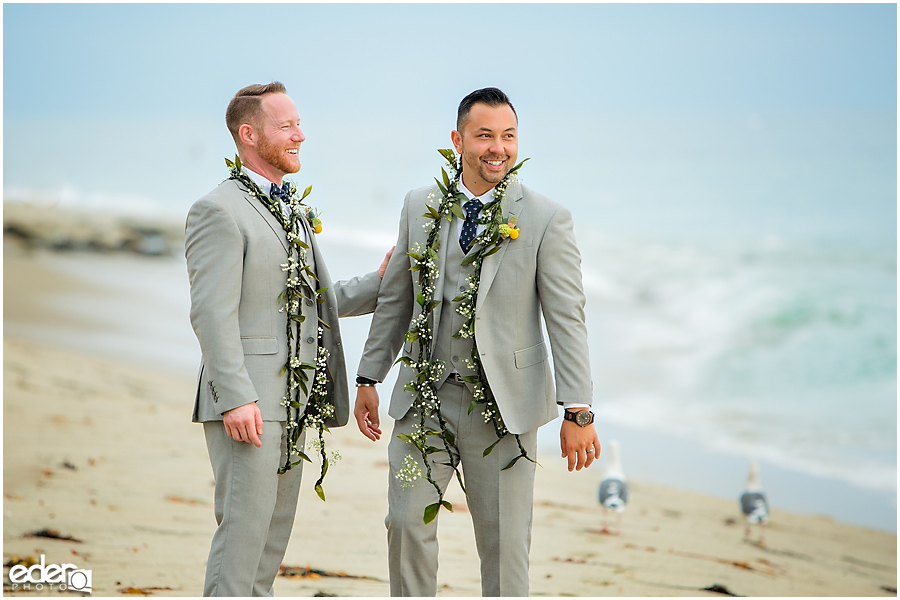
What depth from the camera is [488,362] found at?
3.35 meters

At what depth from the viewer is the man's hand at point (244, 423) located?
3.15 m

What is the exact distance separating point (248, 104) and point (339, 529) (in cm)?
332

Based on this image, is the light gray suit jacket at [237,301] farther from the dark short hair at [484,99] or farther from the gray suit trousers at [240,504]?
the dark short hair at [484,99]

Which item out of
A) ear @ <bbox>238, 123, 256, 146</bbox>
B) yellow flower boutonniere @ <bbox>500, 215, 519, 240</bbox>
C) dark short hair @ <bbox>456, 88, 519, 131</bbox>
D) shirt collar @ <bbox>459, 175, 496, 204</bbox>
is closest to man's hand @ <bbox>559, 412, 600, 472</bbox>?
yellow flower boutonniere @ <bbox>500, 215, 519, 240</bbox>

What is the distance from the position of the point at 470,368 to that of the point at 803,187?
59.6 feet

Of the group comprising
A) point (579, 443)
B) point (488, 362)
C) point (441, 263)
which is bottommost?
point (579, 443)

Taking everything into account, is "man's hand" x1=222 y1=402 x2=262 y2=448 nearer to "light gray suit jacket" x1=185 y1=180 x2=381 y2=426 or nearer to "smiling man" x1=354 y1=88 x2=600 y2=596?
"light gray suit jacket" x1=185 y1=180 x2=381 y2=426

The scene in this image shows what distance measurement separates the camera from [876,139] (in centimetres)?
1967

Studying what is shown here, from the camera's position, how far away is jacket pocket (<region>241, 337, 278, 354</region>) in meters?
3.30

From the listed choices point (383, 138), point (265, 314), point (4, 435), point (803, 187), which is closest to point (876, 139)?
point (803, 187)

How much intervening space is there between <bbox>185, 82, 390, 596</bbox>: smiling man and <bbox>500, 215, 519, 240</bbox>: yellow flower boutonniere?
27.5 inches

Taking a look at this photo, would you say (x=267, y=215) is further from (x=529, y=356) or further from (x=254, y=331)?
(x=529, y=356)

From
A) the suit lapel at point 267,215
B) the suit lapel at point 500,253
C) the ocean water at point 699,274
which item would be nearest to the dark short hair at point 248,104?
the suit lapel at point 267,215

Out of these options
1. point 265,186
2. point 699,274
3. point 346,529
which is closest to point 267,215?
point 265,186
